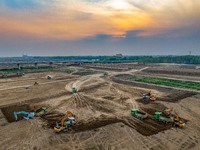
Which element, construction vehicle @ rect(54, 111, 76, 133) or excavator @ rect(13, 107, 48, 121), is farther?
excavator @ rect(13, 107, 48, 121)

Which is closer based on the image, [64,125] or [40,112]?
[64,125]

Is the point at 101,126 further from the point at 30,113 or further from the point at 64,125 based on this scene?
the point at 30,113

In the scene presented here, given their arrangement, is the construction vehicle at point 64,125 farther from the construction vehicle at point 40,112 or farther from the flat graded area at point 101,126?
the construction vehicle at point 40,112

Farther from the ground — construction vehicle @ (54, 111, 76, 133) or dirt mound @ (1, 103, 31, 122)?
construction vehicle @ (54, 111, 76, 133)

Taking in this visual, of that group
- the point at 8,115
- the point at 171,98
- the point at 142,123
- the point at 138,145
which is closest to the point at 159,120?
the point at 142,123

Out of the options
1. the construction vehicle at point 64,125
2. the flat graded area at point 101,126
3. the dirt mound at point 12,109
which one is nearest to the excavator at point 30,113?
the dirt mound at point 12,109

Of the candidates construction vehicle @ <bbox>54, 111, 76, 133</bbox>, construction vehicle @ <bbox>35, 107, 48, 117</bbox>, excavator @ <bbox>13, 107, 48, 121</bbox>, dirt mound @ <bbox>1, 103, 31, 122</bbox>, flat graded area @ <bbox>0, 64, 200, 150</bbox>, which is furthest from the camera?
construction vehicle @ <bbox>35, 107, 48, 117</bbox>

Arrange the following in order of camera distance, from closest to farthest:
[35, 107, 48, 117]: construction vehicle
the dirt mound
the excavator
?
1. the excavator
2. the dirt mound
3. [35, 107, 48, 117]: construction vehicle

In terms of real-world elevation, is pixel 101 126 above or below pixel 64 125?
below

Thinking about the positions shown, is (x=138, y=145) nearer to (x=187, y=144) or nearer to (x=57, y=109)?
(x=187, y=144)

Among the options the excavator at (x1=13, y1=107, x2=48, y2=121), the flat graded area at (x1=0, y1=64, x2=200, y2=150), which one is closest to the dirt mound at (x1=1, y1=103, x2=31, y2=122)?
the flat graded area at (x1=0, y1=64, x2=200, y2=150)

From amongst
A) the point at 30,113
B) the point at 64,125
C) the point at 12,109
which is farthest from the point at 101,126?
the point at 12,109

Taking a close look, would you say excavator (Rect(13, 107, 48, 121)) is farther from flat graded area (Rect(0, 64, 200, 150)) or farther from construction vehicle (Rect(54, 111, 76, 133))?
construction vehicle (Rect(54, 111, 76, 133))
